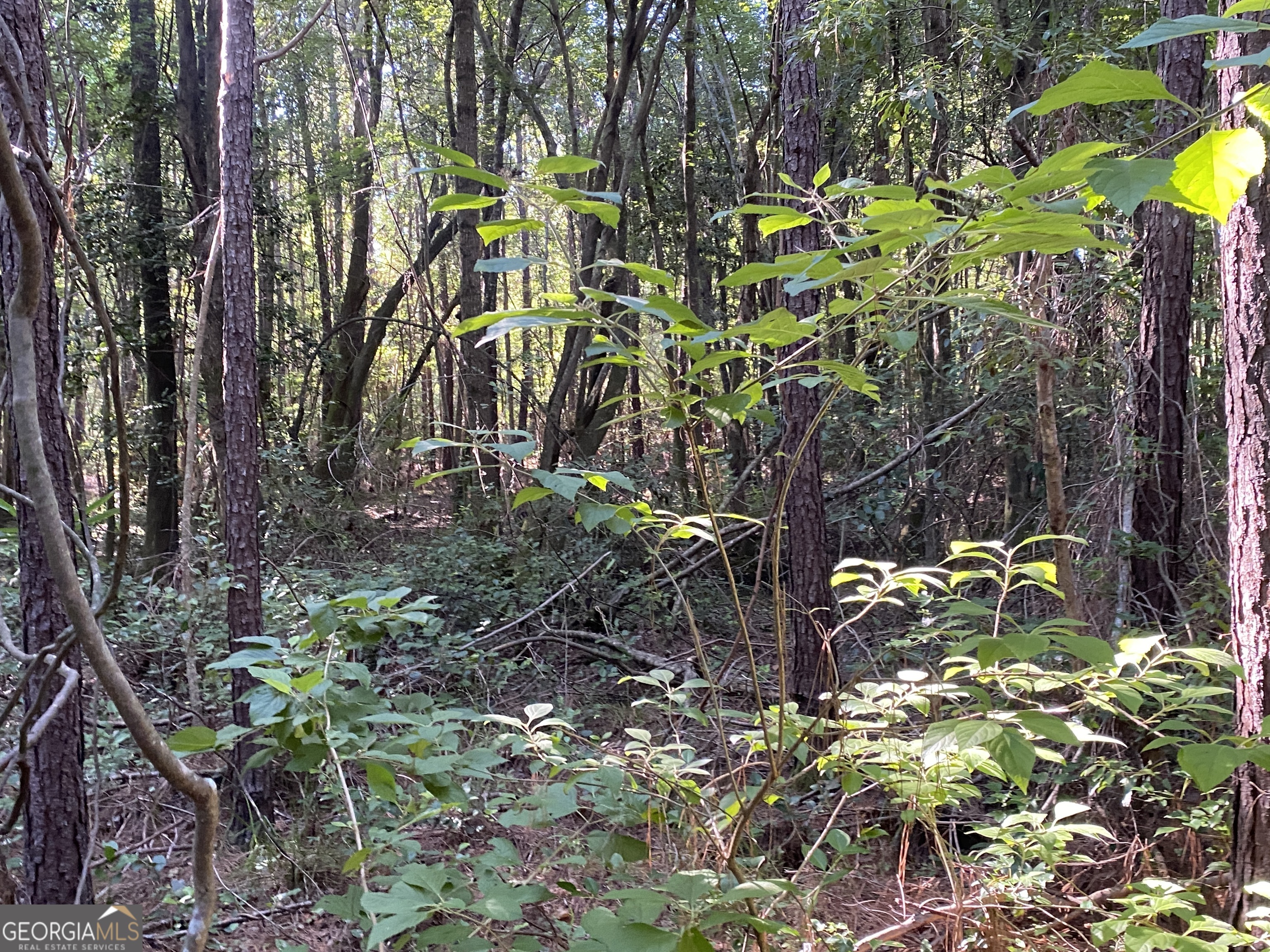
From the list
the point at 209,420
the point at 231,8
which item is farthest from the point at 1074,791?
the point at 209,420

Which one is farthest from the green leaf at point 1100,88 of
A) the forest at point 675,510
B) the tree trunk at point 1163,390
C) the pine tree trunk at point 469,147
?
Answer: the pine tree trunk at point 469,147

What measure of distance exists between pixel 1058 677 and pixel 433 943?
3.78 feet

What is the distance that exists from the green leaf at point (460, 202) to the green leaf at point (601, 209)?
0.11m

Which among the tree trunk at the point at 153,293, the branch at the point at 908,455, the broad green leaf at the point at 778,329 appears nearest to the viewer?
the broad green leaf at the point at 778,329

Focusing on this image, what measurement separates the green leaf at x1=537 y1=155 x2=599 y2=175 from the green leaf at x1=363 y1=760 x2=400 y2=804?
110 cm

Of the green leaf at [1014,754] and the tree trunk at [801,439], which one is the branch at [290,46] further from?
the green leaf at [1014,754]

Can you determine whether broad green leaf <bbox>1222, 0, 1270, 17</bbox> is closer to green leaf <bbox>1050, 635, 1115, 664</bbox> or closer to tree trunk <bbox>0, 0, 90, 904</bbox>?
green leaf <bbox>1050, 635, 1115, 664</bbox>

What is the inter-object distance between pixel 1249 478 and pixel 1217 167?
2.01 meters

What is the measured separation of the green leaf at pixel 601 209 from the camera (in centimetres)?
107

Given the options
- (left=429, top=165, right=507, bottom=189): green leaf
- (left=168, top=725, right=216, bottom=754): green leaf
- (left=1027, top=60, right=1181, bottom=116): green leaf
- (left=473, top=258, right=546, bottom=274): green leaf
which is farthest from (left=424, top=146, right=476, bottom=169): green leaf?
(left=168, top=725, right=216, bottom=754): green leaf

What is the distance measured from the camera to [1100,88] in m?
0.82

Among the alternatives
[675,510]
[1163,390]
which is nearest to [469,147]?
[675,510]

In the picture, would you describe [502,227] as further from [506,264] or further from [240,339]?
[240,339]

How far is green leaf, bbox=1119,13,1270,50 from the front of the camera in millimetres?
736
